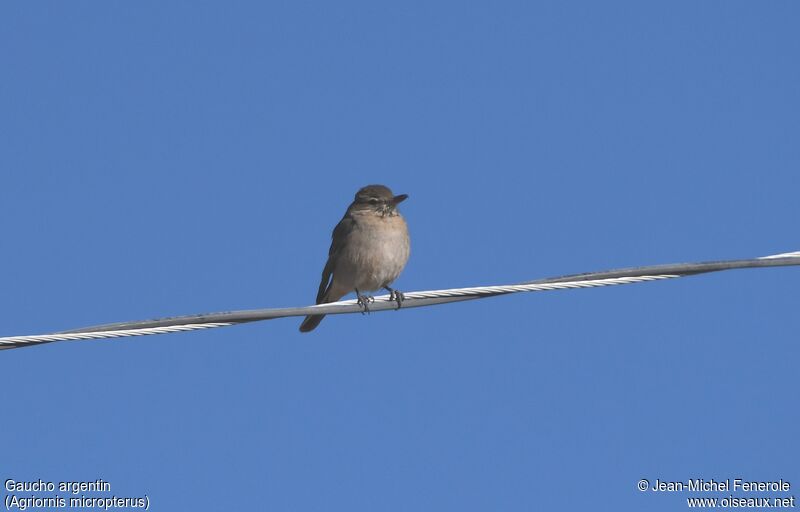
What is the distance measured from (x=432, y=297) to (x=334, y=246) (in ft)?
14.9

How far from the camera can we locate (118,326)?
6.41 metres

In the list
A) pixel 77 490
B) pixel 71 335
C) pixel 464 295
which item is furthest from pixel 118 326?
pixel 77 490

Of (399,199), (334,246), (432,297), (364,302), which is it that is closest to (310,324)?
(334,246)

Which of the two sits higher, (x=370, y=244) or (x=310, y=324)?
(x=370, y=244)

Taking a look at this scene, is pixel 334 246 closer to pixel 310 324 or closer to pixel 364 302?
pixel 310 324

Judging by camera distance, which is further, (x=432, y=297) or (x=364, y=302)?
(x=364, y=302)

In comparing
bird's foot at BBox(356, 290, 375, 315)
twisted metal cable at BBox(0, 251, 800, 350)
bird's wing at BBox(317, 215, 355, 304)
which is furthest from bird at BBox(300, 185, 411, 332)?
twisted metal cable at BBox(0, 251, 800, 350)

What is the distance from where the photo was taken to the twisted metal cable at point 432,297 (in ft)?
20.7

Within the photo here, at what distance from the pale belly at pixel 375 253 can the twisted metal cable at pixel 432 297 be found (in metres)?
3.48

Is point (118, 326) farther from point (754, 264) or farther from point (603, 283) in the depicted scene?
point (754, 264)

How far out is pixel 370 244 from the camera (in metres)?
11.0

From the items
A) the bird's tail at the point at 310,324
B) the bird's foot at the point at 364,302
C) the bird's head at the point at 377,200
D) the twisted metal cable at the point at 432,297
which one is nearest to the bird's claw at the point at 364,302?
the bird's foot at the point at 364,302

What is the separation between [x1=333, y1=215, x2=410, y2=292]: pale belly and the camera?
1093 cm

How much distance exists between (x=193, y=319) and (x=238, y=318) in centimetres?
29
